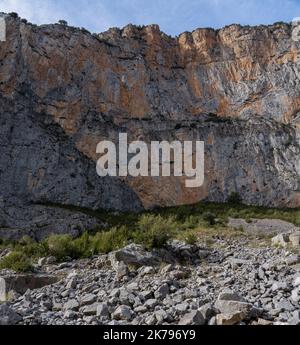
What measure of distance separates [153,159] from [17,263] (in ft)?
95.9

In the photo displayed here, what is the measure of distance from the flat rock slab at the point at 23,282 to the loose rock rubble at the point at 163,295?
1.95ft

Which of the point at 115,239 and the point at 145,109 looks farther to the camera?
the point at 145,109

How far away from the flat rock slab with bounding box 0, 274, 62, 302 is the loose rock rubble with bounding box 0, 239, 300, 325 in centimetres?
→ 59

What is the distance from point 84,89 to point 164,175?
36.1ft

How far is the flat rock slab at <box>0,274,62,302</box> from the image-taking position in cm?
1019

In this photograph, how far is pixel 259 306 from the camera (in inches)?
291

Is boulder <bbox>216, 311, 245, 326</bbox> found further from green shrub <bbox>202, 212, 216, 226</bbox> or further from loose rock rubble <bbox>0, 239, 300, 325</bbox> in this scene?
green shrub <bbox>202, 212, 216, 226</bbox>

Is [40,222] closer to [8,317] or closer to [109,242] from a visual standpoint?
[109,242]

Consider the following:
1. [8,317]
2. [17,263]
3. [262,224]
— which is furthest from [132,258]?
[262,224]

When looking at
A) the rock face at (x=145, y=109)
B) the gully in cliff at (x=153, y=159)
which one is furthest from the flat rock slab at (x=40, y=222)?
the gully in cliff at (x=153, y=159)

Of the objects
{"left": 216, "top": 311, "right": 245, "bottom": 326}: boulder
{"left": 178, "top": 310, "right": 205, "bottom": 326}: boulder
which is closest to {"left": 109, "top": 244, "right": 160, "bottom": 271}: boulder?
{"left": 178, "top": 310, "right": 205, "bottom": 326}: boulder

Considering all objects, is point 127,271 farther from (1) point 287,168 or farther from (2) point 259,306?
(1) point 287,168

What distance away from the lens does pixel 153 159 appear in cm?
4175

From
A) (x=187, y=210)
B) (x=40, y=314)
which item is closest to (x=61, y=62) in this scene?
(x=187, y=210)
